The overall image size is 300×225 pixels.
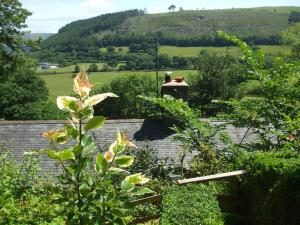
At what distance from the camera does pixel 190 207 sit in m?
5.82

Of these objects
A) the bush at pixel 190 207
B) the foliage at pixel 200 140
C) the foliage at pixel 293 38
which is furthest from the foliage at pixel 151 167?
the foliage at pixel 293 38

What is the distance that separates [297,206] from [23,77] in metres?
46.1

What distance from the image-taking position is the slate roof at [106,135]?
15.1 meters

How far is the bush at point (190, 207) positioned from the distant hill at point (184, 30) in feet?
413

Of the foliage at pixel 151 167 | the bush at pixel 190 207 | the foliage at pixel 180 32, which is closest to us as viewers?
the bush at pixel 190 207

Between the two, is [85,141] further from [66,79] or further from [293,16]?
[293,16]

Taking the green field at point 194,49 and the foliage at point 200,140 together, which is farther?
the green field at point 194,49

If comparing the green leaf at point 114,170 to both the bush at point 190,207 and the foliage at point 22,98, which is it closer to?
the bush at point 190,207

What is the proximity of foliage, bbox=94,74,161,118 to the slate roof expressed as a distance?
3317 centimetres

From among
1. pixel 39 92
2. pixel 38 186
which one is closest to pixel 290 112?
pixel 38 186

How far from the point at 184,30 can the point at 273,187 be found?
178 metres

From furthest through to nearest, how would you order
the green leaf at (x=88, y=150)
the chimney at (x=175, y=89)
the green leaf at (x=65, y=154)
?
the chimney at (x=175, y=89) → the green leaf at (x=88, y=150) → the green leaf at (x=65, y=154)

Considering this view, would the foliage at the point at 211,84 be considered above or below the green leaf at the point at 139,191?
below

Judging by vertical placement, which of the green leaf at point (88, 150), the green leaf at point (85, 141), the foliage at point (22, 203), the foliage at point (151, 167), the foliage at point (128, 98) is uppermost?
the green leaf at point (85, 141)
